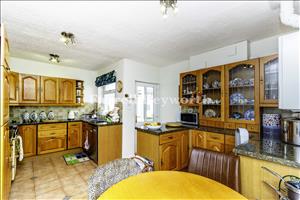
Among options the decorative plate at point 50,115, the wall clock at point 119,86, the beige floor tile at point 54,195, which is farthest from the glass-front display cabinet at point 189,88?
the decorative plate at point 50,115

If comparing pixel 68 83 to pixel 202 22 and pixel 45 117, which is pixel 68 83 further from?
pixel 202 22

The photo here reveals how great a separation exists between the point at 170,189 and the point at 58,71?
3612 mm

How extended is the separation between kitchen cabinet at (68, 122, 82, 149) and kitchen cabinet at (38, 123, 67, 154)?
10 centimetres

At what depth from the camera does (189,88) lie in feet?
9.26

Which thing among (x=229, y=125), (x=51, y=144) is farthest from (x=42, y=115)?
(x=229, y=125)

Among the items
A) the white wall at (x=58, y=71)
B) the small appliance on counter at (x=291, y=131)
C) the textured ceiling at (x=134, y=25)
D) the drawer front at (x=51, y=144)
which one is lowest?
the drawer front at (x=51, y=144)

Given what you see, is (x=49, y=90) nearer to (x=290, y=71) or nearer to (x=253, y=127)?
(x=253, y=127)

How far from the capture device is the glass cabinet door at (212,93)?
236 centimetres

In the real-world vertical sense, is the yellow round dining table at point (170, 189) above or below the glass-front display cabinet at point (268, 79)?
below

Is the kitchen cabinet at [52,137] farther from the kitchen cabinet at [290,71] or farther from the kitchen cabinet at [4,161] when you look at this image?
the kitchen cabinet at [290,71]

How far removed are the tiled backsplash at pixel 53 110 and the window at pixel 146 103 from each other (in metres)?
1.47

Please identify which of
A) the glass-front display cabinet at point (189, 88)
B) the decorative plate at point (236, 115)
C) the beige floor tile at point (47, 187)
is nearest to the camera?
the beige floor tile at point (47, 187)

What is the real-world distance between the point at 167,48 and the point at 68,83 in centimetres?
247

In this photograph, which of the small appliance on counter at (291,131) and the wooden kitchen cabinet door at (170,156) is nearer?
the small appliance on counter at (291,131)
